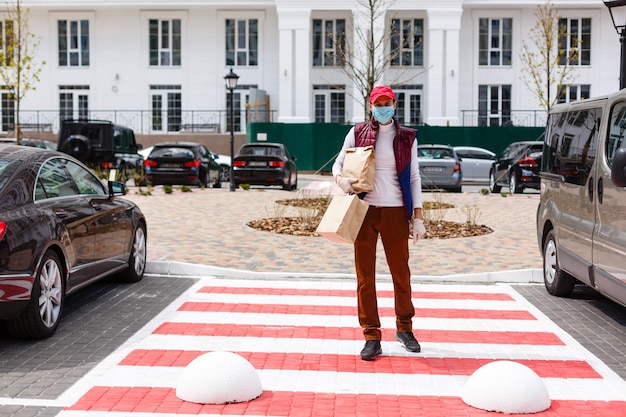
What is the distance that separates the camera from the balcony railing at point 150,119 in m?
46.3

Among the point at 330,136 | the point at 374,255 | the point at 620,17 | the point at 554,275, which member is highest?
the point at 620,17

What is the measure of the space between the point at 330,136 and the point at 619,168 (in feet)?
113

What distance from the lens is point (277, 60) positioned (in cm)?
4688

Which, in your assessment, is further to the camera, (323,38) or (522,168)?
(323,38)

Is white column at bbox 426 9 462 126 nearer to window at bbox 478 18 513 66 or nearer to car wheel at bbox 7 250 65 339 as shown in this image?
window at bbox 478 18 513 66

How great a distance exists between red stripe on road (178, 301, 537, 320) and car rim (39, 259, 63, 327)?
4.84 ft

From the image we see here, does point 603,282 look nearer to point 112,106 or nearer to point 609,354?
point 609,354

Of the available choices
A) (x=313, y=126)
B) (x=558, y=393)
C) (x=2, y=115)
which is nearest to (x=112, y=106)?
(x=2, y=115)

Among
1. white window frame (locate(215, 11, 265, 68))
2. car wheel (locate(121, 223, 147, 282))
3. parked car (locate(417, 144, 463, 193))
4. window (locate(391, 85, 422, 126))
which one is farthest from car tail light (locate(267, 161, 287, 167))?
white window frame (locate(215, 11, 265, 68))

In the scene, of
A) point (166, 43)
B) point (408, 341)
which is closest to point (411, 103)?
point (166, 43)

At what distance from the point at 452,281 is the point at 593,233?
9.59 feet

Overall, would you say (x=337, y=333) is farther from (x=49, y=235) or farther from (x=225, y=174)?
(x=225, y=174)

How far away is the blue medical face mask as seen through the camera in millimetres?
6980

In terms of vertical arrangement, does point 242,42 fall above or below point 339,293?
above
